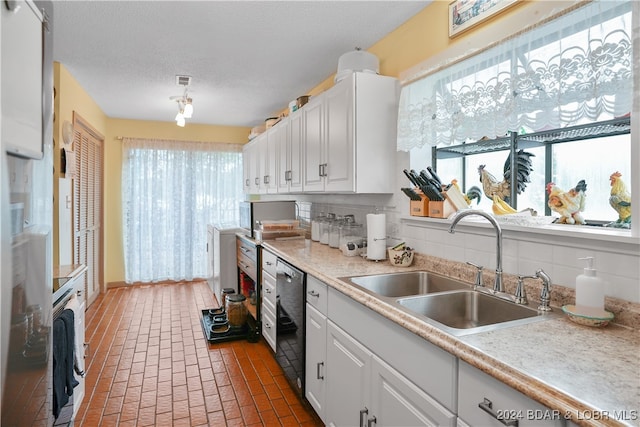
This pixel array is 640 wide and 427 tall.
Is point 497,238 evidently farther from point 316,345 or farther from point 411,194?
point 316,345

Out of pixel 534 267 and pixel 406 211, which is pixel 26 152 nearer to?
pixel 534 267

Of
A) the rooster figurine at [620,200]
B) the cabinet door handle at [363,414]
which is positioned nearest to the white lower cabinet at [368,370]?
the cabinet door handle at [363,414]

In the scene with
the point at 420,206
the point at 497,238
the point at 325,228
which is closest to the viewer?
the point at 497,238

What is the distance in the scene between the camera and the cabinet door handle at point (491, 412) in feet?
3.07

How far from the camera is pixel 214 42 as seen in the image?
9.04 feet

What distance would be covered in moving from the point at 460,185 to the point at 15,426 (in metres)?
2.27

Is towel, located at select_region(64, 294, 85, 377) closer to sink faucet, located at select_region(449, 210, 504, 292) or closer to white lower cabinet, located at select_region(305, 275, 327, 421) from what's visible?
white lower cabinet, located at select_region(305, 275, 327, 421)

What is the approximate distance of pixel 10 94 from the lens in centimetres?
73

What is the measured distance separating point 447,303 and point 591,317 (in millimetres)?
575

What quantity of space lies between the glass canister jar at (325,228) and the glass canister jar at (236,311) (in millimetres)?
991

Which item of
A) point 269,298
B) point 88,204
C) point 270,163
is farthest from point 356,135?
point 88,204

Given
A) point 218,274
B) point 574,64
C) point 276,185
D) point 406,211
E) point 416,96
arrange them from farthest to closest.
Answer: point 218,274 < point 276,185 < point 406,211 < point 416,96 < point 574,64

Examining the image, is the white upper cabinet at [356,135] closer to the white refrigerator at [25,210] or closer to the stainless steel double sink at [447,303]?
the stainless steel double sink at [447,303]

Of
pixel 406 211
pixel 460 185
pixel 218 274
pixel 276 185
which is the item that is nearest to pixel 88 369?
pixel 218 274
